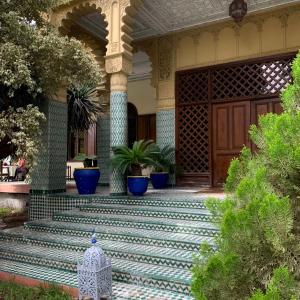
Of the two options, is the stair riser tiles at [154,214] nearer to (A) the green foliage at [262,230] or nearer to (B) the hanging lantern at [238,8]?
(A) the green foliage at [262,230]

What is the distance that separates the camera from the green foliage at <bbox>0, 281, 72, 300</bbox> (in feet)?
9.80

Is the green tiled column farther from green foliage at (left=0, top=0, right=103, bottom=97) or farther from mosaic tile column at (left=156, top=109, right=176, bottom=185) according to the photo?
mosaic tile column at (left=156, top=109, right=176, bottom=185)

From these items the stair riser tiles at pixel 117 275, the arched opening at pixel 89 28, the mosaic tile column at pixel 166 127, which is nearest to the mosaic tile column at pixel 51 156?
the arched opening at pixel 89 28

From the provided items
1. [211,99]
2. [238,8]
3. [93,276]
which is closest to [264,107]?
[211,99]

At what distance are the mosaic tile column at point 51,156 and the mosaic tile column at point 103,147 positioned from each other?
1887mm

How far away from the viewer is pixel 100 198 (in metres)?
5.40

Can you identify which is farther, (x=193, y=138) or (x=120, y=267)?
(x=193, y=138)

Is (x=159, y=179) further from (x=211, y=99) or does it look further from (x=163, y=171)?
(x=211, y=99)

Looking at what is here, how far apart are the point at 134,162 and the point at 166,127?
231 centimetres

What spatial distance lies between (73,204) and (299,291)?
15.2 feet

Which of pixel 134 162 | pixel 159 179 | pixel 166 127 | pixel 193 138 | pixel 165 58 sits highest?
pixel 165 58

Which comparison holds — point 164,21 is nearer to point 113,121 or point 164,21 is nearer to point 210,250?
point 113,121

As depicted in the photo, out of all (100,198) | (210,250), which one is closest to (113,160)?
(100,198)

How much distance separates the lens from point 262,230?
1284mm
